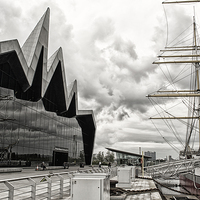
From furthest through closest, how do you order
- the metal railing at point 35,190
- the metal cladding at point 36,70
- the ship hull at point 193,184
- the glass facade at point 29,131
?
1. the metal cladding at point 36,70
2. the glass facade at point 29,131
3. the ship hull at point 193,184
4. the metal railing at point 35,190

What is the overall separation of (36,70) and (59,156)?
14.7 metres

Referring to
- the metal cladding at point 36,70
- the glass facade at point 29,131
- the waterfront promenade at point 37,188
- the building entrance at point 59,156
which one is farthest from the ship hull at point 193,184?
the metal cladding at point 36,70

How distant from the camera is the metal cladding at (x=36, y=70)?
2411 cm

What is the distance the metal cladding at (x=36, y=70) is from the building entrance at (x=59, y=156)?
5506 millimetres

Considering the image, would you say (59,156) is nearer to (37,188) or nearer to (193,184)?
(193,184)

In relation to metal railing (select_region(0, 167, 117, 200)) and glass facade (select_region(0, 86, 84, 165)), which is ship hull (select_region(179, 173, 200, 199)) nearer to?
metal railing (select_region(0, 167, 117, 200))

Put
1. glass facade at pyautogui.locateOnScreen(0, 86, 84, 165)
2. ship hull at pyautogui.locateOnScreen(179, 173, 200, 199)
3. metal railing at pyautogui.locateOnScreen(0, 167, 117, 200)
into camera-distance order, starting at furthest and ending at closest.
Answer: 1. glass facade at pyautogui.locateOnScreen(0, 86, 84, 165)
2. ship hull at pyautogui.locateOnScreen(179, 173, 200, 199)
3. metal railing at pyautogui.locateOnScreen(0, 167, 117, 200)

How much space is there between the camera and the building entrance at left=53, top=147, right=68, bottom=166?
118 feet

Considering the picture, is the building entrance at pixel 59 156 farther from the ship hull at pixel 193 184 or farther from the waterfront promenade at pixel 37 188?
the waterfront promenade at pixel 37 188

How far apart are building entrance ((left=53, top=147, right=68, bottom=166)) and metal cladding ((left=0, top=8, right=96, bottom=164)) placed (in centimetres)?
551

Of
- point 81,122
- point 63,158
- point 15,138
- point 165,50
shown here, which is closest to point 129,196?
point 15,138

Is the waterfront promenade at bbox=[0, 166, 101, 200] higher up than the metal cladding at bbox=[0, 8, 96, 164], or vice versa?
the metal cladding at bbox=[0, 8, 96, 164]

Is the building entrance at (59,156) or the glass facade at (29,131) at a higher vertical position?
the glass facade at (29,131)

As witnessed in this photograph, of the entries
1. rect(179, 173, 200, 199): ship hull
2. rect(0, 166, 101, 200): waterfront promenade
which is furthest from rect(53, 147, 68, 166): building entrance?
rect(0, 166, 101, 200): waterfront promenade
